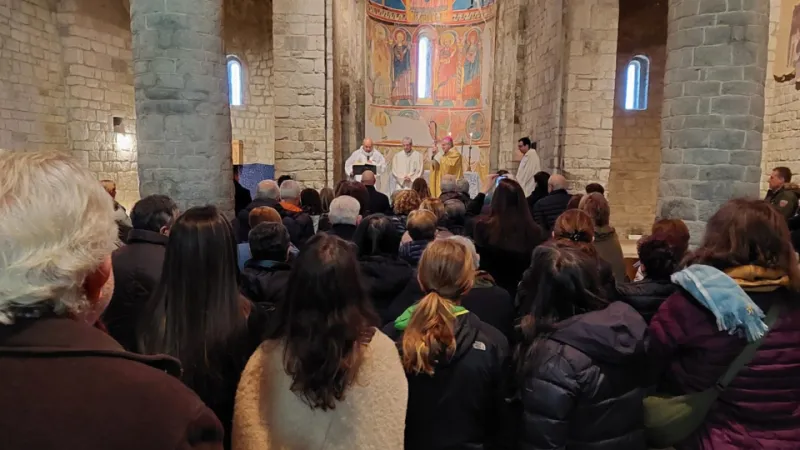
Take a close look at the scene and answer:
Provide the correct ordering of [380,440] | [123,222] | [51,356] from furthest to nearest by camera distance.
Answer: [123,222] → [380,440] → [51,356]

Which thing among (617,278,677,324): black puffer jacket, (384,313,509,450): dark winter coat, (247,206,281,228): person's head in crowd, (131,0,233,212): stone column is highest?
(131,0,233,212): stone column

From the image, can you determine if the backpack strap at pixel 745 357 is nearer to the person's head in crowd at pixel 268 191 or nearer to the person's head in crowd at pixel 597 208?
the person's head in crowd at pixel 597 208

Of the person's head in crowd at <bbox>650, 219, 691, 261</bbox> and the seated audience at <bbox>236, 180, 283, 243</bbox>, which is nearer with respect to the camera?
the person's head in crowd at <bbox>650, 219, 691, 261</bbox>

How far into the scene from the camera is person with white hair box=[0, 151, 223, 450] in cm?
85

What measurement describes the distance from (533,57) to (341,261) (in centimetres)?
1217

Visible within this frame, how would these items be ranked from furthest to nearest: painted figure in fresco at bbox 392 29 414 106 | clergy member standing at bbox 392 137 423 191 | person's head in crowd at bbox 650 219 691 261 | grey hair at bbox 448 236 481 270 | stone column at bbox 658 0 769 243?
painted figure in fresco at bbox 392 29 414 106
clergy member standing at bbox 392 137 423 191
stone column at bbox 658 0 769 243
person's head in crowd at bbox 650 219 691 261
grey hair at bbox 448 236 481 270

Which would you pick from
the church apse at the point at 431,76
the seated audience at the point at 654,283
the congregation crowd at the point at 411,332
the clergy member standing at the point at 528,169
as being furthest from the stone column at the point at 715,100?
the church apse at the point at 431,76

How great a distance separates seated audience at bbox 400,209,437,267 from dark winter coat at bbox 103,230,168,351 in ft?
4.90

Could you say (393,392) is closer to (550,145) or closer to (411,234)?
(411,234)

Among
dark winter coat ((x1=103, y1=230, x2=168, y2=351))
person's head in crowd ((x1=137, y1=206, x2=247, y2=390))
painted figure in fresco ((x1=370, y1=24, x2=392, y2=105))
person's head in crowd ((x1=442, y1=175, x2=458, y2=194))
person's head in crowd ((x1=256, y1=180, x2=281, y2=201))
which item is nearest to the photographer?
person's head in crowd ((x1=137, y1=206, x2=247, y2=390))

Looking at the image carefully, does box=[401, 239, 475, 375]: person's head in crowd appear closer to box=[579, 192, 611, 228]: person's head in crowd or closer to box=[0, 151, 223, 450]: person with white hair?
box=[0, 151, 223, 450]: person with white hair

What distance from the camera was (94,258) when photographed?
3.43 feet

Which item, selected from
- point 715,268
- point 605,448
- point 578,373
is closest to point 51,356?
point 578,373

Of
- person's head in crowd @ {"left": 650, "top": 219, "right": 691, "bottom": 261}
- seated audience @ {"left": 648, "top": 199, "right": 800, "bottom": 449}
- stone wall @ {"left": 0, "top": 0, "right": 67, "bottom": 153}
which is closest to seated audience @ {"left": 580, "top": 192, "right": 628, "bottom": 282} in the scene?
person's head in crowd @ {"left": 650, "top": 219, "right": 691, "bottom": 261}
